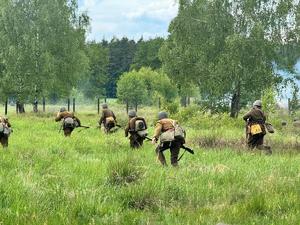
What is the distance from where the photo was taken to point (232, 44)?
3403cm

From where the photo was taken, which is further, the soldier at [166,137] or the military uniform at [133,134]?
the military uniform at [133,134]

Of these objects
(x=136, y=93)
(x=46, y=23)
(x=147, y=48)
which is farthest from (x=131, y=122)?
(x=147, y=48)

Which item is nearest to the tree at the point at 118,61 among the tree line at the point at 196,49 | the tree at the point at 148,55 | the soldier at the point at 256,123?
the tree at the point at 148,55

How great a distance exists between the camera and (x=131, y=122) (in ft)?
55.3

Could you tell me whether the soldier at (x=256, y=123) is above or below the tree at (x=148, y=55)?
below

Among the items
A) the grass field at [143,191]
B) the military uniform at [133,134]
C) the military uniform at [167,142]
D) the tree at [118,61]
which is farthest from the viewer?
the tree at [118,61]

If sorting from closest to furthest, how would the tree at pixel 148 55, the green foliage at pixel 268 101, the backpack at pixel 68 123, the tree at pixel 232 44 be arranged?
1. the backpack at pixel 68 123
2. the green foliage at pixel 268 101
3. the tree at pixel 232 44
4. the tree at pixel 148 55

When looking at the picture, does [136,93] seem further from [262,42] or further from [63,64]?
[262,42]

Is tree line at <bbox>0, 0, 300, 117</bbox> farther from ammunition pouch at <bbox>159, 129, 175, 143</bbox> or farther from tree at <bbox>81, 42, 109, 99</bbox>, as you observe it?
tree at <bbox>81, 42, 109, 99</bbox>

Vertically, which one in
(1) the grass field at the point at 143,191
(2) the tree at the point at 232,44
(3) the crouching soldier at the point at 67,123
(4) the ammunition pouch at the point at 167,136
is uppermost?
(2) the tree at the point at 232,44

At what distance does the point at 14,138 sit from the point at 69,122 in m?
2.33

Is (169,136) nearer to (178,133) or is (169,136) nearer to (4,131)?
(178,133)

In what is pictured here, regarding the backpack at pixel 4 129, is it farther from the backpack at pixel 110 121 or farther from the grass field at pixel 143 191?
the backpack at pixel 110 121

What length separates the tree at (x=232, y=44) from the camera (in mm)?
34875
